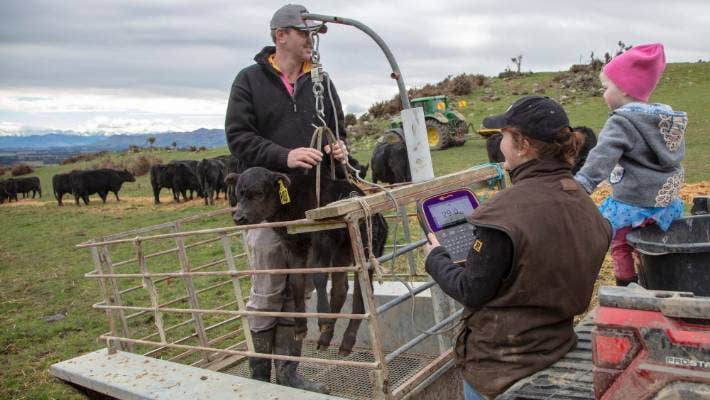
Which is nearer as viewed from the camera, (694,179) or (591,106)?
(694,179)

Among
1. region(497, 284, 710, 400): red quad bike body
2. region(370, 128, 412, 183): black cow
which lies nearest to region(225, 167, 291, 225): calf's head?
region(497, 284, 710, 400): red quad bike body

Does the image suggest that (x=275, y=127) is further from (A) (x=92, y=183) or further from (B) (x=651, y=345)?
(A) (x=92, y=183)

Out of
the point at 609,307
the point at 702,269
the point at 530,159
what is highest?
the point at 530,159

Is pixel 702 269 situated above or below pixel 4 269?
above

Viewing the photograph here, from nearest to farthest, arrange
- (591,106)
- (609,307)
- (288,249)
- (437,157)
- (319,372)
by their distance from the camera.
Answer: (609,307)
(288,249)
(319,372)
(437,157)
(591,106)

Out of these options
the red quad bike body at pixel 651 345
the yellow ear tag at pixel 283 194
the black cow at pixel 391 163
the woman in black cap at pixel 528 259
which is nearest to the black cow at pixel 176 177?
the black cow at pixel 391 163

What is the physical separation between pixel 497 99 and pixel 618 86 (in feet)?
95.9

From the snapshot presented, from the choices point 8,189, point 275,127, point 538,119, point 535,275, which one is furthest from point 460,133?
point 8,189

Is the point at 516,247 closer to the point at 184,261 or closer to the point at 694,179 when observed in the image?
the point at 184,261

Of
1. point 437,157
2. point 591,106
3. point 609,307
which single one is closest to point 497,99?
point 591,106

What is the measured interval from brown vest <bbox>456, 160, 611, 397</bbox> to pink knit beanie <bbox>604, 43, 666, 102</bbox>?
1490mm

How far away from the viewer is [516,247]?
82.7 inches

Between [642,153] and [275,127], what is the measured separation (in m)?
2.28

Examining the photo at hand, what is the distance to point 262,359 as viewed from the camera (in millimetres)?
3896
